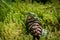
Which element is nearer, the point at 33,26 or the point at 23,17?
the point at 33,26

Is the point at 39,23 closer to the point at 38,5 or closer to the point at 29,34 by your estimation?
the point at 29,34

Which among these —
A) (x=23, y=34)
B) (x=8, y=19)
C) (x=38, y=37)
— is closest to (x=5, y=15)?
(x=8, y=19)

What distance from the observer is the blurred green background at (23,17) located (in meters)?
1.41

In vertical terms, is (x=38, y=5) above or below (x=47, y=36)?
above

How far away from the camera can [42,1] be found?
1863mm

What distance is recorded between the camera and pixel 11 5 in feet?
5.51

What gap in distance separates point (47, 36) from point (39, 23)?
0.12 metres

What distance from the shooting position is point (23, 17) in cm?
157

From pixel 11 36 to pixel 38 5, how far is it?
53 centimetres

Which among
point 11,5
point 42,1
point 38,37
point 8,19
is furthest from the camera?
point 42,1

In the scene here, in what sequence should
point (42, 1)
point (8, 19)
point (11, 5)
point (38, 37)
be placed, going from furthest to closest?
point (42, 1)
point (11, 5)
point (8, 19)
point (38, 37)

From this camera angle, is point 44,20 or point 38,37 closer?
point 38,37

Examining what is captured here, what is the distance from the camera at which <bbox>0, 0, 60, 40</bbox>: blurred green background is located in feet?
4.61

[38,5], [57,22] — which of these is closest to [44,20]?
[57,22]
